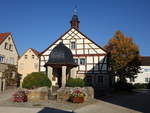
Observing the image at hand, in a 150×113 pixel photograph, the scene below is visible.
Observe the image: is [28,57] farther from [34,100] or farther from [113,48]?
[34,100]

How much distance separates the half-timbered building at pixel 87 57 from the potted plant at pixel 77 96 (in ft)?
54.5

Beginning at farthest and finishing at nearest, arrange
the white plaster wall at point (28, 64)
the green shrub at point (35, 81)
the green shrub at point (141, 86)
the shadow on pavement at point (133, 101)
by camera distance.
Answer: the green shrub at point (141, 86), the white plaster wall at point (28, 64), the green shrub at point (35, 81), the shadow on pavement at point (133, 101)

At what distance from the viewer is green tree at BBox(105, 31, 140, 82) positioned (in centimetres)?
4009

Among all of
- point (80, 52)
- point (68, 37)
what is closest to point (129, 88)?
point (80, 52)

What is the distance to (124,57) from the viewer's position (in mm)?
40500

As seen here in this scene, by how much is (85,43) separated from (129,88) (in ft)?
35.8

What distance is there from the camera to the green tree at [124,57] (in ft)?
132

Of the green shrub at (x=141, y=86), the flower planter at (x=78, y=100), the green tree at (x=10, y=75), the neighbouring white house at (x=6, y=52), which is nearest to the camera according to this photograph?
Result: the flower planter at (x=78, y=100)

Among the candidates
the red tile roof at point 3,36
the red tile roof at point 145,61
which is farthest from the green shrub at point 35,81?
the red tile roof at point 145,61

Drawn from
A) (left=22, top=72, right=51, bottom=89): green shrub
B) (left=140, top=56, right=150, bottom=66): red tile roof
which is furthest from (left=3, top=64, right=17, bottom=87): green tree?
(left=140, top=56, right=150, bottom=66): red tile roof

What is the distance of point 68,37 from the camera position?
1566 inches

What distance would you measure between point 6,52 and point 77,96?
2262 centimetres

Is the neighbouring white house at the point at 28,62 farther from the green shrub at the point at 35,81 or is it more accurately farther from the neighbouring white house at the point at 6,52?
the green shrub at the point at 35,81

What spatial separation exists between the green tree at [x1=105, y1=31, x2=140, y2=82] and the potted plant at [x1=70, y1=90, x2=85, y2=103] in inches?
810
